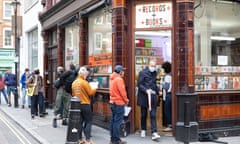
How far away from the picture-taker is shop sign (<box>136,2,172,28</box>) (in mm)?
10109

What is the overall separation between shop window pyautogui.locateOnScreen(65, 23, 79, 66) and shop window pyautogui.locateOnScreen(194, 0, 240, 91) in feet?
19.7

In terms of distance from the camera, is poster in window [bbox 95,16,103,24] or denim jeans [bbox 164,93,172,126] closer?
denim jeans [bbox 164,93,172,126]

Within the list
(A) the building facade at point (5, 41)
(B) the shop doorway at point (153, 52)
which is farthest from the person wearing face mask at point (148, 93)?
(A) the building facade at point (5, 41)

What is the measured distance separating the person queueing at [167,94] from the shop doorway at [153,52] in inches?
10.8

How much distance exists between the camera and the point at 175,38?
982 cm

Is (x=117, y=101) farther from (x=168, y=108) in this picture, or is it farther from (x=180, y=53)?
(x=180, y=53)

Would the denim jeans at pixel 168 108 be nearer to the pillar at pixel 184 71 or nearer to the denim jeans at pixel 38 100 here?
the pillar at pixel 184 71

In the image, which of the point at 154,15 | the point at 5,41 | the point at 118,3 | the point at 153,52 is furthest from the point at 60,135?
the point at 5,41

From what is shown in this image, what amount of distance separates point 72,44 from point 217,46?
22.9 ft

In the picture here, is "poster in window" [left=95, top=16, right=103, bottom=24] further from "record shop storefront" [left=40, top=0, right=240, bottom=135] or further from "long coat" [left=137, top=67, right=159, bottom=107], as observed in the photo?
"long coat" [left=137, top=67, right=159, bottom=107]

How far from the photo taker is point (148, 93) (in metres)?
9.65

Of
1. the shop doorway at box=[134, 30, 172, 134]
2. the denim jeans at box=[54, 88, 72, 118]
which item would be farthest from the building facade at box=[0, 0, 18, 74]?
the shop doorway at box=[134, 30, 172, 134]

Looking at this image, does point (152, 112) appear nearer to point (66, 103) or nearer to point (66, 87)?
point (66, 87)

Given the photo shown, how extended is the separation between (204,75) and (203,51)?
66 centimetres
